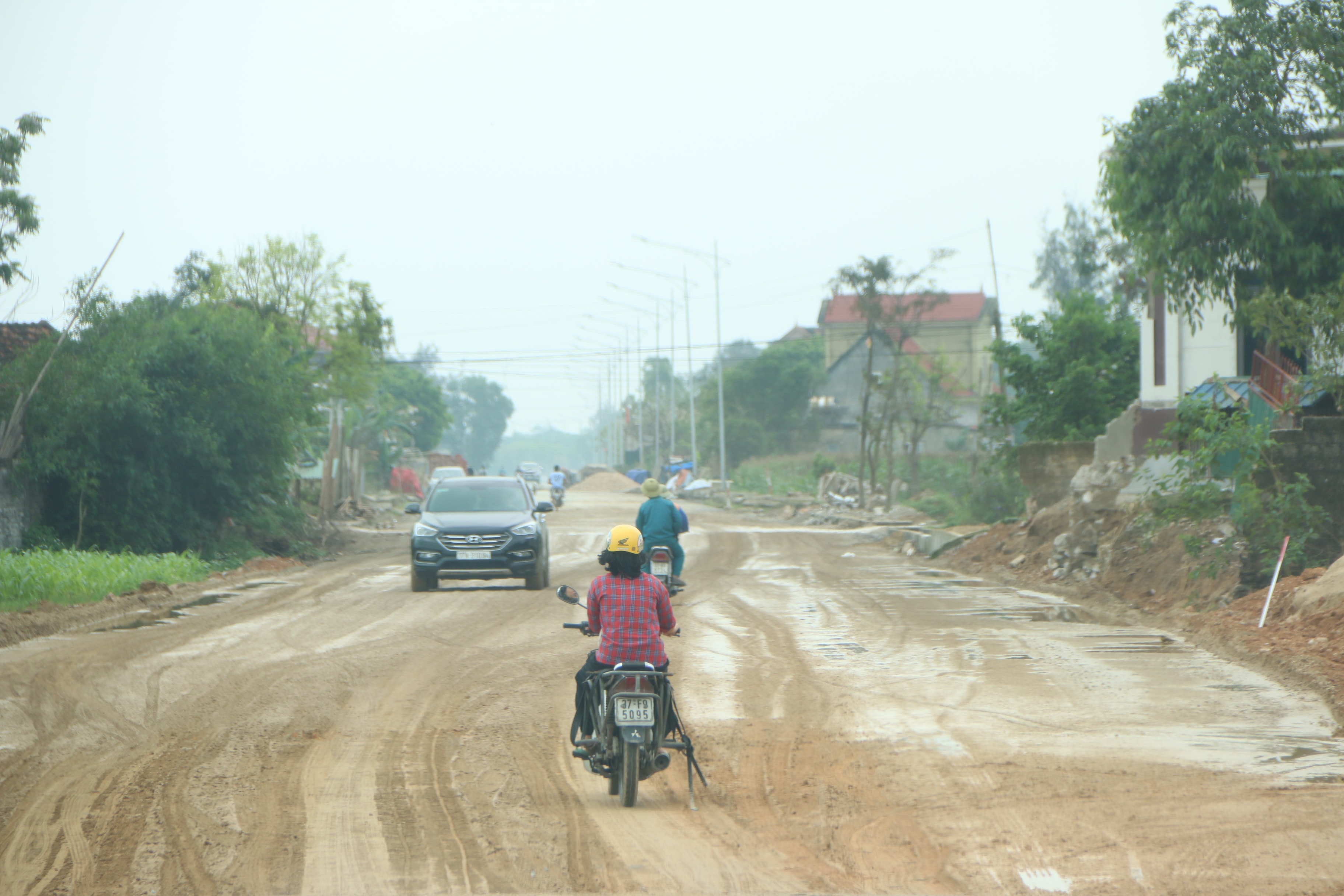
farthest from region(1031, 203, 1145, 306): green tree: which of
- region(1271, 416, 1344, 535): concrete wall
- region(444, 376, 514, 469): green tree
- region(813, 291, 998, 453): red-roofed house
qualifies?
region(444, 376, 514, 469): green tree

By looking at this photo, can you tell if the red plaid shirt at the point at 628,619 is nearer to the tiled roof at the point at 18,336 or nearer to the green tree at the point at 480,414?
the tiled roof at the point at 18,336

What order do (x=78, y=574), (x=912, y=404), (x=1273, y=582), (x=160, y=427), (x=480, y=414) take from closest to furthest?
(x=1273, y=582)
(x=78, y=574)
(x=160, y=427)
(x=912, y=404)
(x=480, y=414)

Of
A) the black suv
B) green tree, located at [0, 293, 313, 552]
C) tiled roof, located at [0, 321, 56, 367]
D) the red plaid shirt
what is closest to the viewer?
the red plaid shirt

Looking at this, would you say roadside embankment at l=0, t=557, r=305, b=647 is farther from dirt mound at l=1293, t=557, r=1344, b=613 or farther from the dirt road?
dirt mound at l=1293, t=557, r=1344, b=613

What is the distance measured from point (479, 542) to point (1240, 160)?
1258 centimetres

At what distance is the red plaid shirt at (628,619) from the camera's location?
7141 mm

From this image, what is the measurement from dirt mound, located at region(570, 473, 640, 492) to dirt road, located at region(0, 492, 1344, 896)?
66.9 metres

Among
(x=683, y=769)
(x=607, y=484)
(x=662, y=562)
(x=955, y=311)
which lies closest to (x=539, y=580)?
(x=662, y=562)

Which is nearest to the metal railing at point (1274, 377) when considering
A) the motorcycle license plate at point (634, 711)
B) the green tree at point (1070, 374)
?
the green tree at point (1070, 374)

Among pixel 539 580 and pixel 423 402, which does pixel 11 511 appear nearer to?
pixel 539 580

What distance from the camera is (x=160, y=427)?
2483 cm

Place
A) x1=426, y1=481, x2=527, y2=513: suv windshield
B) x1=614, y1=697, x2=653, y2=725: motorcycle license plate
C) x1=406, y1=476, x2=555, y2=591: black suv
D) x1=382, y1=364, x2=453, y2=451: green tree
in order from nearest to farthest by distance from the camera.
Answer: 1. x1=614, y1=697, x2=653, y2=725: motorcycle license plate
2. x1=406, y1=476, x2=555, y2=591: black suv
3. x1=426, y1=481, x2=527, y2=513: suv windshield
4. x1=382, y1=364, x2=453, y2=451: green tree

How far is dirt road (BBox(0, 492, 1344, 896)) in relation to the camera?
572cm

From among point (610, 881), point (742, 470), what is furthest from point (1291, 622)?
point (742, 470)
